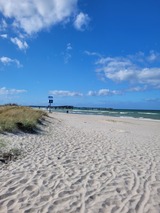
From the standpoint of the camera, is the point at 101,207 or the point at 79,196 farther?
the point at 79,196

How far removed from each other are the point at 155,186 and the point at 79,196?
198cm

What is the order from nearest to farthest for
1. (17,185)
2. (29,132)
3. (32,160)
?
(17,185) < (32,160) < (29,132)

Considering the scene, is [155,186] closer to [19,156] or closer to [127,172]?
[127,172]

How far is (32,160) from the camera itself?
25.1 feet

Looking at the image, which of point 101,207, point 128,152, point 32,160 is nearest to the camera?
point 101,207

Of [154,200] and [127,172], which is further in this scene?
[127,172]

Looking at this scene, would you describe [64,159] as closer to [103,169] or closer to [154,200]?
[103,169]

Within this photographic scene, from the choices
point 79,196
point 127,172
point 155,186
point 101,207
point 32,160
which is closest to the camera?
point 101,207

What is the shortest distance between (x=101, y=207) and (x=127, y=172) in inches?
98.4

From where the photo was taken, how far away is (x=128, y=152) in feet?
33.1

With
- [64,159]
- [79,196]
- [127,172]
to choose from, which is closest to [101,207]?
[79,196]

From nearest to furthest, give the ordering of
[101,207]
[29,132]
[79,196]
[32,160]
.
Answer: [101,207] → [79,196] → [32,160] → [29,132]

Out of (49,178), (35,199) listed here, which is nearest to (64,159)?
(49,178)

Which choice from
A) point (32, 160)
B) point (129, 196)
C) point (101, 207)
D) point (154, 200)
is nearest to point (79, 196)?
point (101, 207)
